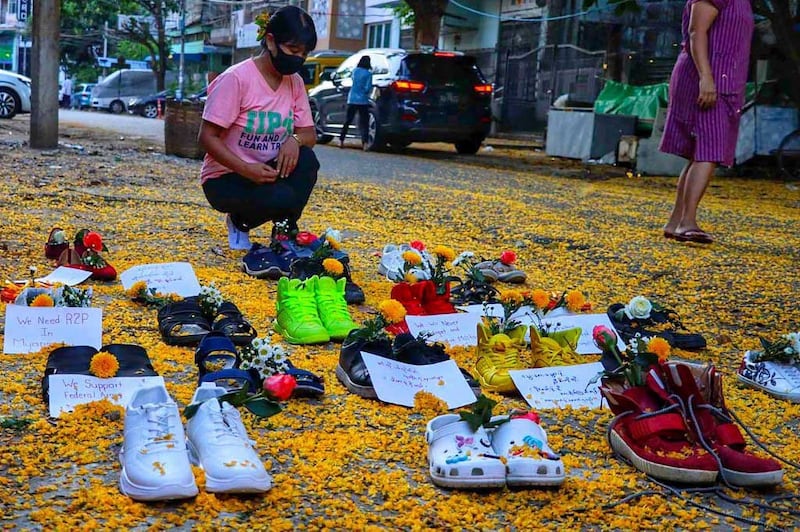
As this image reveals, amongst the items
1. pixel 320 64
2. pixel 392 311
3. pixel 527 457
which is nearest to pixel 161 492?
pixel 527 457

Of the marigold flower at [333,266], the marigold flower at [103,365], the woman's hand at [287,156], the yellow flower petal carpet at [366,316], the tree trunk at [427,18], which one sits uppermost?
the tree trunk at [427,18]

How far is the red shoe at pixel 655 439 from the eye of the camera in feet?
7.32

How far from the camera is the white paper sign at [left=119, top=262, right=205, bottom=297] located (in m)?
3.85

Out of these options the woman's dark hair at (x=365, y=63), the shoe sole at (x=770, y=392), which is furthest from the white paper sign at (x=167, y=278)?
the woman's dark hair at (x=365, y=63)

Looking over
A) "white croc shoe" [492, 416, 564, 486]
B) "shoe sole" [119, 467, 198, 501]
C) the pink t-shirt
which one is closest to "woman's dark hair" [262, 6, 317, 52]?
the pink t-shirt

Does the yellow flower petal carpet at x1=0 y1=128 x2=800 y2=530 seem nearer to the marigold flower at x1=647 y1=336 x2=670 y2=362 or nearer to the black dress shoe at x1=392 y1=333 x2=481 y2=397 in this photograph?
the black dress shoe at x1=392 y1=333 x2=481 y2=397

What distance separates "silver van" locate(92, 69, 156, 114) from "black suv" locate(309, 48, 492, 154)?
23175 mm

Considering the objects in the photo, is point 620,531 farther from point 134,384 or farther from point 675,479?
point 134,384

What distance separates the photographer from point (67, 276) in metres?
3.97

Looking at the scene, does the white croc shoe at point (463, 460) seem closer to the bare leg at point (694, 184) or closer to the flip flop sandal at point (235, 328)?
the flip flop sandal at point (235, 328)

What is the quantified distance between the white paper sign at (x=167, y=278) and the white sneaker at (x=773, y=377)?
2.02 m

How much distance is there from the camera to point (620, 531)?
2.04 meters

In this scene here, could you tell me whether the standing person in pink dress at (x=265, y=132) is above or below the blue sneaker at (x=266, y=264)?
above

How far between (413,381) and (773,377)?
113 centimetres
